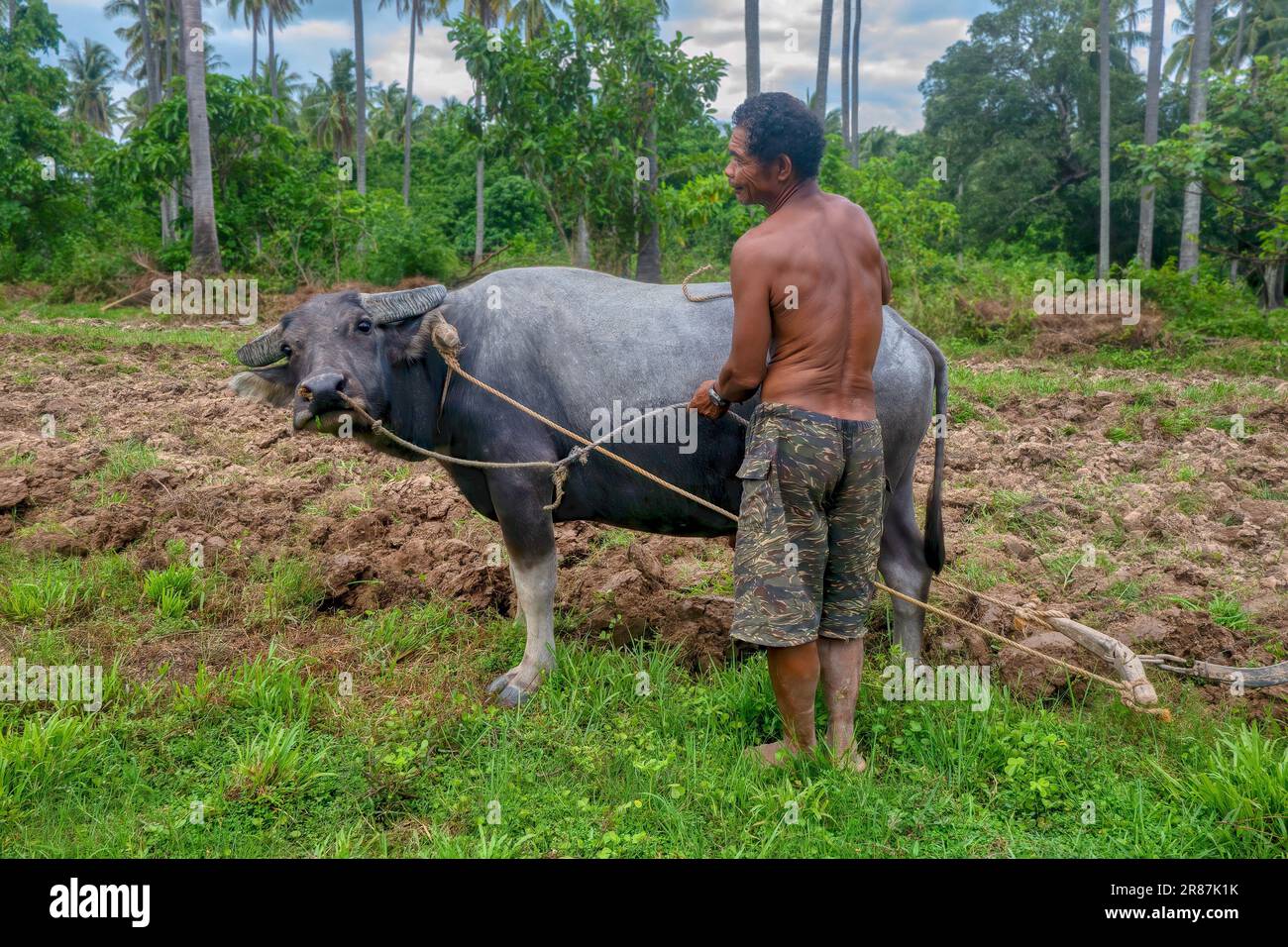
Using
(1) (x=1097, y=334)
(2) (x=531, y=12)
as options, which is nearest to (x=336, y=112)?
(2) (x=531, y=12)

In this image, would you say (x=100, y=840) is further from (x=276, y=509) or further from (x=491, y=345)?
(x=276, y=509)

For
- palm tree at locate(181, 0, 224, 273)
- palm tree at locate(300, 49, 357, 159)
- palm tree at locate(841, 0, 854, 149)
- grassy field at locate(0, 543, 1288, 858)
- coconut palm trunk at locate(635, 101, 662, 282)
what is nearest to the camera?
grassy field at locate(0, 543, 1288, 858)

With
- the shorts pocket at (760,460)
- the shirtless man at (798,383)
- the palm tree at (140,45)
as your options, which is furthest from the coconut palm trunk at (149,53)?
the shorts pocket at (760,460)

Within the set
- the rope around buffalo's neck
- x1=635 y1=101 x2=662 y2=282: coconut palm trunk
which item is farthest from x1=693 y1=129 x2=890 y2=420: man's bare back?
x1=635 y1=101 x2=662 y2=282: coconut palm trunk

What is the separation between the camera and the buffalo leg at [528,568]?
3836mm

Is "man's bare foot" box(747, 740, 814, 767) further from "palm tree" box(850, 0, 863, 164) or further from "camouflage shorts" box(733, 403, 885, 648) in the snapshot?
"palm tree" box(850, 0, 863, 164)

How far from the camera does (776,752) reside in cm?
328

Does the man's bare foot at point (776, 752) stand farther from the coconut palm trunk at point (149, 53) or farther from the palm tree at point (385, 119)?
the palm tree at point (385, 119)

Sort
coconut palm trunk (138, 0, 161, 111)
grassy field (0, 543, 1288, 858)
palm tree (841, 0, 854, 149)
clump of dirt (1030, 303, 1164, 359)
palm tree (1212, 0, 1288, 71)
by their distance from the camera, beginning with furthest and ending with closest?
palm tree (1212, 0, 1288, 71) < coconut palm trunk (138, 0, 161, 111) < palm tree (841, 0, 854, 149) < clump of dirt (1030, 303, 1164, 359) < grassy field (0, 543, 1288, 858)

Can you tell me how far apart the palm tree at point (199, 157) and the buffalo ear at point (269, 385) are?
46.8ft

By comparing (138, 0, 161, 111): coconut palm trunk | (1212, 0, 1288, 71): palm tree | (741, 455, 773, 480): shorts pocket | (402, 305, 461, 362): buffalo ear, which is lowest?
(741, 455, 773, 480): shorts pocket

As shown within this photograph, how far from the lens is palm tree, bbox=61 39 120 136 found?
145ft

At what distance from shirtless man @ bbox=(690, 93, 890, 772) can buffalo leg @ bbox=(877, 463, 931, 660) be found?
2.29 ft

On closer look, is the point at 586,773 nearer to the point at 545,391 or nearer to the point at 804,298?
the point at 545,391
